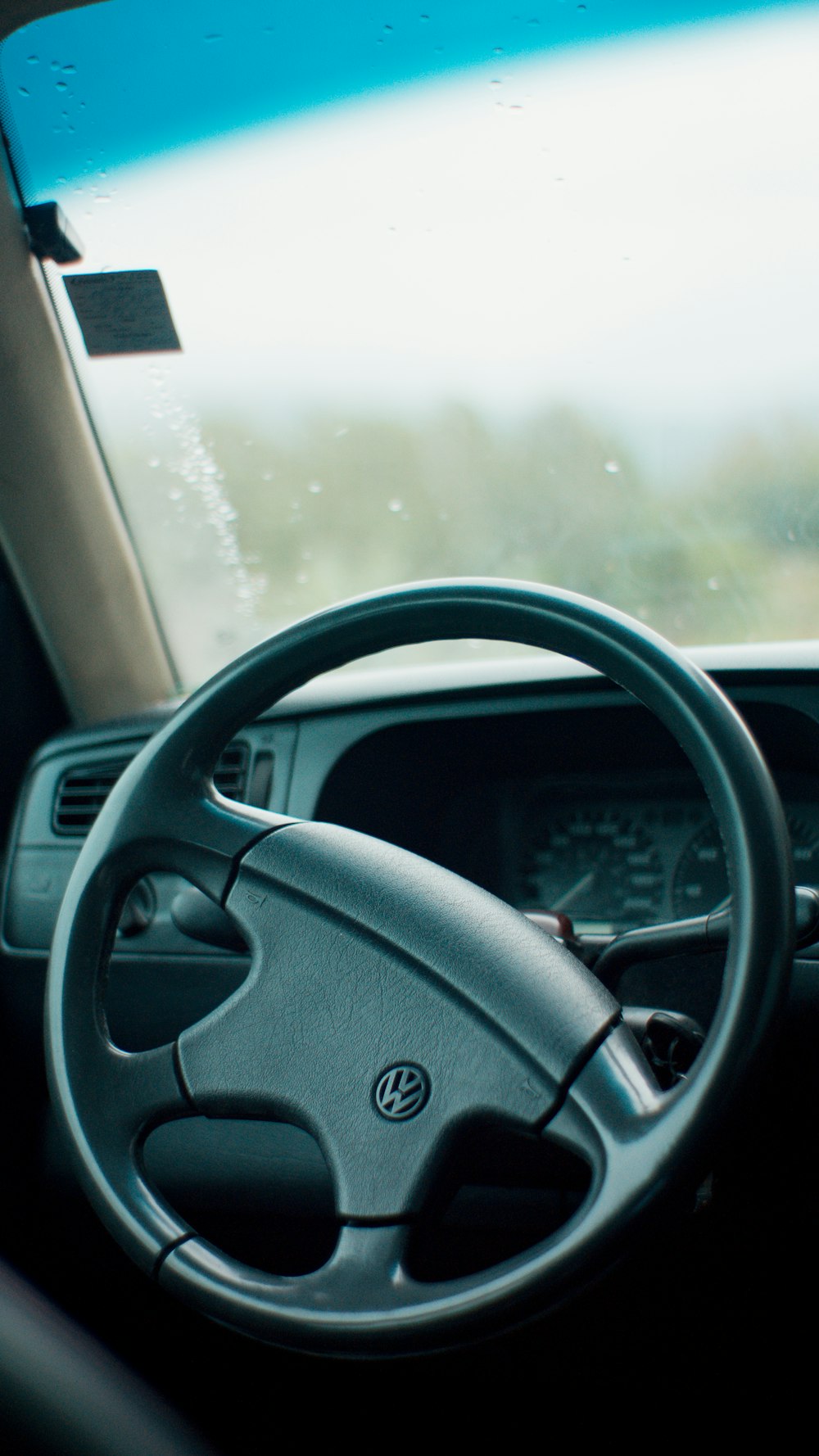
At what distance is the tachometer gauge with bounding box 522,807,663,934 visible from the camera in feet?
5.35

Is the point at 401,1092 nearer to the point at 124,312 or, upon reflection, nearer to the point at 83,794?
the point at 83,794

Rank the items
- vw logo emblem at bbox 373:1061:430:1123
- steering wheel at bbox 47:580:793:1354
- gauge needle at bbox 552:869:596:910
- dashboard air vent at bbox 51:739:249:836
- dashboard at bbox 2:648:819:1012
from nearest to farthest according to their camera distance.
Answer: steering wheel at bbox 47:580:793:1354, vw logo emblem at bbox 373:1061:430:1123, dashboard at bbox 2:648:819:1012, gauge needle at bbox 552:869:596:910, dashboard air vent at bbox 51:739:249:836

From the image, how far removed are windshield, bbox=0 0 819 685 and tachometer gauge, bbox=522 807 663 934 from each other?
30 cm

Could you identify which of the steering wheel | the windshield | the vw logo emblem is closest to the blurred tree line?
the windshield

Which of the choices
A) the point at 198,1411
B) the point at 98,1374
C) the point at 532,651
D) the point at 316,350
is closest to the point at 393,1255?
the point at 98,1374

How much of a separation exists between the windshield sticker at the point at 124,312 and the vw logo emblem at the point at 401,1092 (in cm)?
123

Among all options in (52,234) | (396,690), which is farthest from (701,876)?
(52,234)

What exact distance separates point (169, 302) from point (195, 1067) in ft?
3.86

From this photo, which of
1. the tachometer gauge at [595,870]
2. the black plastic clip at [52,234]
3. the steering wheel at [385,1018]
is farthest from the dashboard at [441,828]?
the black plastic clip at [52,234]

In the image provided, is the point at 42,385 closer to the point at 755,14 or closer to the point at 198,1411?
the point at 755,14

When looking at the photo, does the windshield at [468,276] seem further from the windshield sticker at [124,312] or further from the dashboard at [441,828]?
the dashboard at [441,828]

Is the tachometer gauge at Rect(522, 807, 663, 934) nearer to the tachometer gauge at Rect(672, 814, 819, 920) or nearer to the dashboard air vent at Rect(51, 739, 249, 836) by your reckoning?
the tachometer gauge at Rect(672, 814, 819, 920)

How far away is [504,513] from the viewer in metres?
1.67

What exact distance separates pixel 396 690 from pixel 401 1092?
83 centimetres
